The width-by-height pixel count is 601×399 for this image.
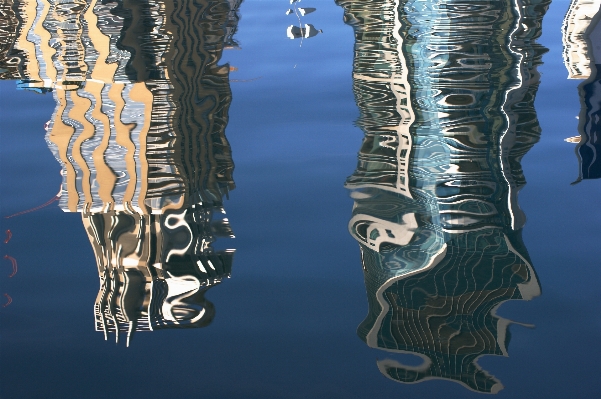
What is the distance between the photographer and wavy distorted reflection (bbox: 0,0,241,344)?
150 cm

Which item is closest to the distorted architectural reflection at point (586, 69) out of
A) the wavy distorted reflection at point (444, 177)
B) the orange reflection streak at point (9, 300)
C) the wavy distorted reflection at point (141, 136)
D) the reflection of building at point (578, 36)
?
the reflection of building at point (578, 36)

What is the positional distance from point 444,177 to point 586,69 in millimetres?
1029

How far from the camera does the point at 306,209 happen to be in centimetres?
175

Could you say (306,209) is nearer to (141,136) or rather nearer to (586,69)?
(141,136)

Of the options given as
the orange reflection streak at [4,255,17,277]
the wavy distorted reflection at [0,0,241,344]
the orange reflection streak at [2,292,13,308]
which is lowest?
the orange reflection streak at [2,292,13,308]

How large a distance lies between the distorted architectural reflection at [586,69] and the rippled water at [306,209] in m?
0.01

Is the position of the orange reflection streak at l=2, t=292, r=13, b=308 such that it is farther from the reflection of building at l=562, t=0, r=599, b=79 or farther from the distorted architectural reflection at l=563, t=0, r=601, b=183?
the reflection of building at l=562, t=0, r=599, b=79

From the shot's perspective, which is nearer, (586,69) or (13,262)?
(13,262)

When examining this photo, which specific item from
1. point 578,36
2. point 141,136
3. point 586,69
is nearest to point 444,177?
point 141,136

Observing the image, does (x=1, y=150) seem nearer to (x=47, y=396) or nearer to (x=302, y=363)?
(x=47, y=396)

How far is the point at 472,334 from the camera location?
130 centimetres

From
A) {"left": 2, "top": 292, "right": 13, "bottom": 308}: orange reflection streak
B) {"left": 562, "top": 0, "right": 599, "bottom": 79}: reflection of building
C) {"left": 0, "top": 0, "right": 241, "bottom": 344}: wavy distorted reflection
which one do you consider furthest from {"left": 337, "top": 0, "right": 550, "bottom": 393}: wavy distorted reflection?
{"left": 2, "top": 292, "right": 13, "bottom": 308}: orange reflection streak

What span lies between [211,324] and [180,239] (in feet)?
1.09

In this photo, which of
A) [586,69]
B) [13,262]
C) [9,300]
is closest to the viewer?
[9,300]
